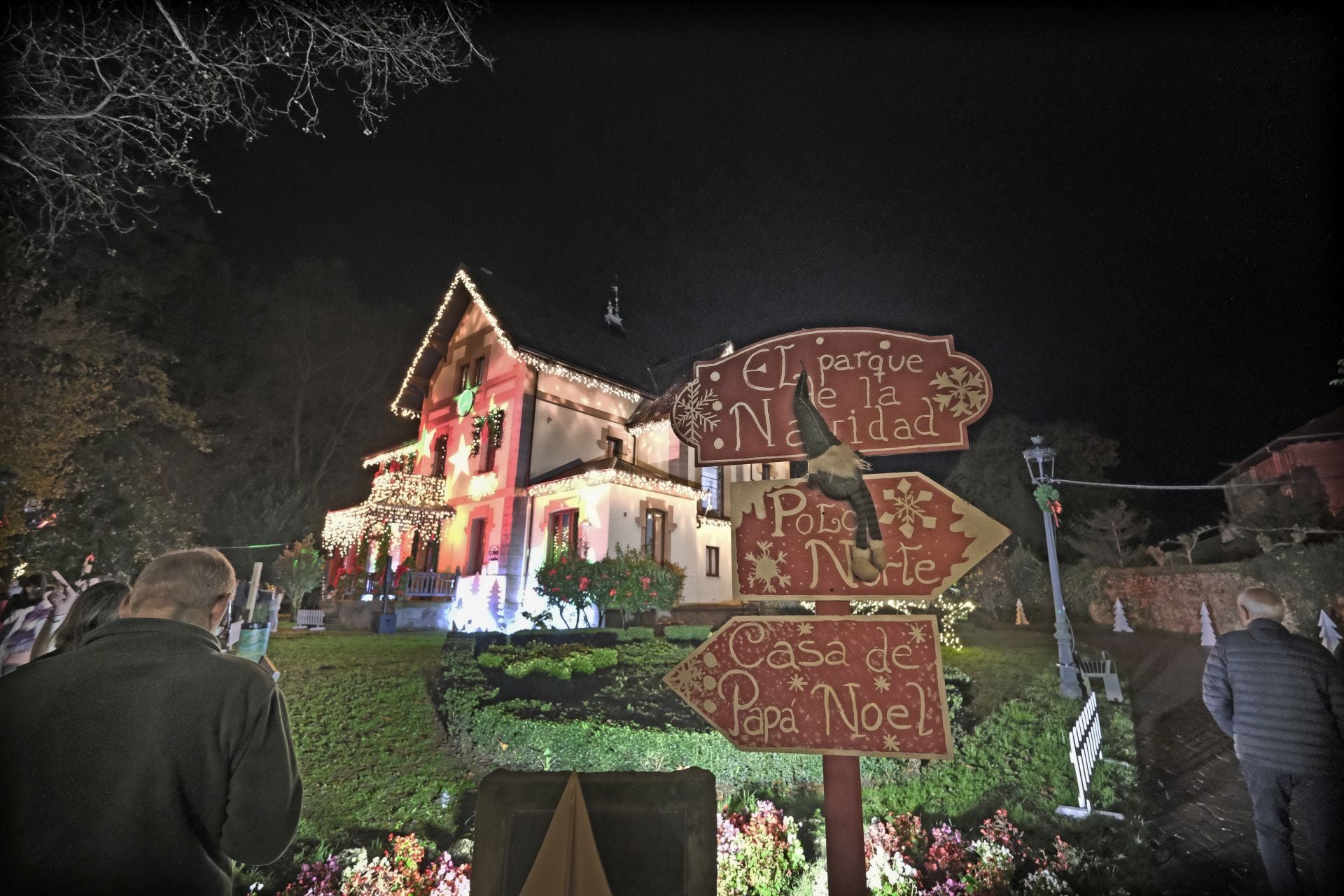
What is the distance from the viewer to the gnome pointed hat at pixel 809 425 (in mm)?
3121

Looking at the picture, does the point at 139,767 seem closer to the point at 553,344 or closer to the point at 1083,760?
the point at 1083,760

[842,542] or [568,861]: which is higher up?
[842,542]

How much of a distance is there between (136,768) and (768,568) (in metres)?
2.73

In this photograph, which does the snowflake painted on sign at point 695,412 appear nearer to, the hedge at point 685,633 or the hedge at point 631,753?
the hedge at point 631,753

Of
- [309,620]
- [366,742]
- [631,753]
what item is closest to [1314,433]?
[631,753]

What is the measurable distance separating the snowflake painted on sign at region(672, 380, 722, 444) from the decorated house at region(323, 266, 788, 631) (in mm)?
9663

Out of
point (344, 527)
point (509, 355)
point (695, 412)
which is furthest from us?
point (344, 527)

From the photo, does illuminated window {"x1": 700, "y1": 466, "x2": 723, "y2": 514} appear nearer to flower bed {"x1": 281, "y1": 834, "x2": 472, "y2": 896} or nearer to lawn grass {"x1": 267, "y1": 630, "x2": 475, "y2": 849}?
lawn grass {"x1": 267, "y1": 630, "x2": 475, "y2": 849}

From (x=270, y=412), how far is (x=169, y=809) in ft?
75.0

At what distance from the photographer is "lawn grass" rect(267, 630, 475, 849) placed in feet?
15.6

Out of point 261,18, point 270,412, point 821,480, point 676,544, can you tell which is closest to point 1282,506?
point 676,544

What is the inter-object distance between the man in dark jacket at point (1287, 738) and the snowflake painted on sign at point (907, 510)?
82.4 inches

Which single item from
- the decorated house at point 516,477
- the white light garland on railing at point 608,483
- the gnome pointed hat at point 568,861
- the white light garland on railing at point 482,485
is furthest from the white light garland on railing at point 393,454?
the gnome pointed hat at point 568,861

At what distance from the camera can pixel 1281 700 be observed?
3252 mm
